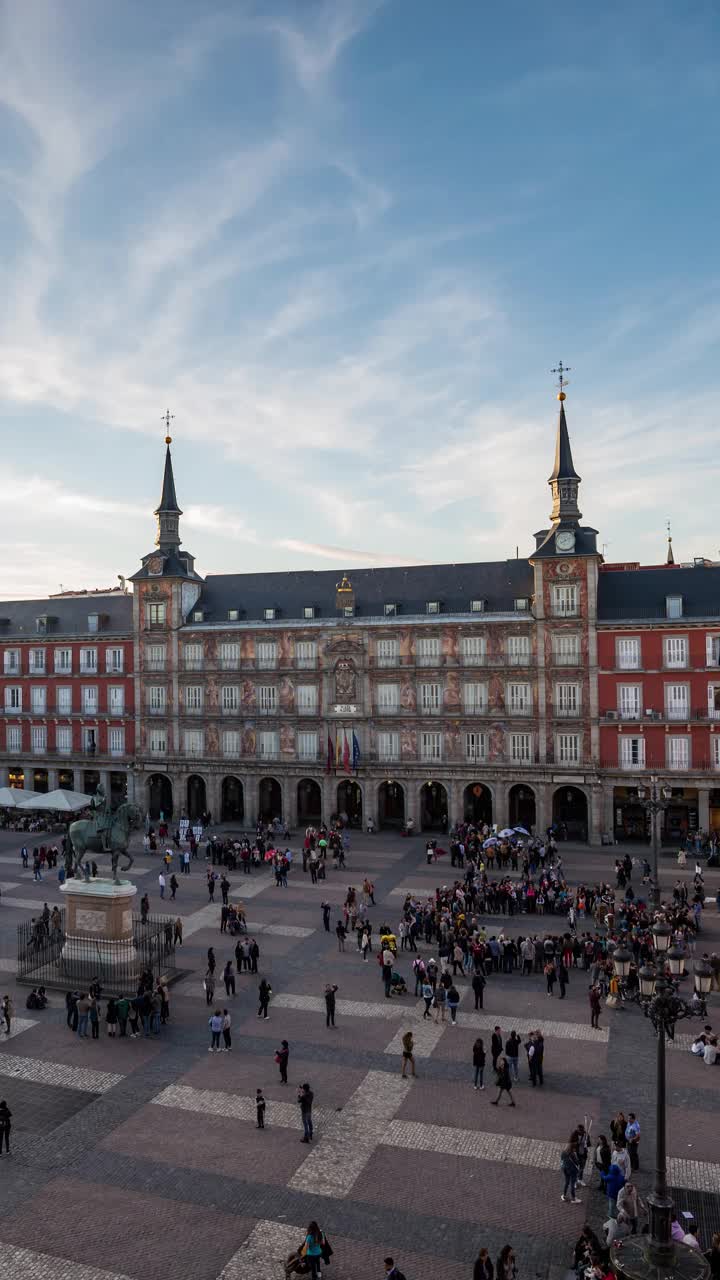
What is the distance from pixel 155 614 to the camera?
209ft

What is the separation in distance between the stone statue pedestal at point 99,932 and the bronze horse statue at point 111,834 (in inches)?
34.2

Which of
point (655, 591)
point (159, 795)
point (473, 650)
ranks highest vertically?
point (655, 591)

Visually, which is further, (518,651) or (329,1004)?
(518,651)

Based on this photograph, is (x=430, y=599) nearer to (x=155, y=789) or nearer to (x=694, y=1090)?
(x=155, y=789)

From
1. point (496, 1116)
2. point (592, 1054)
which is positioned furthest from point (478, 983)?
point (496, 1116)

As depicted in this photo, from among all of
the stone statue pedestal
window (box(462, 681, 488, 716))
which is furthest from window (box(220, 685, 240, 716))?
the stone statue pedestal

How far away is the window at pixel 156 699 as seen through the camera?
63000mm

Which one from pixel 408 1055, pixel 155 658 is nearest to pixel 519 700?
pixel 155 658

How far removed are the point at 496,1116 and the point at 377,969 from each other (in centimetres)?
1072

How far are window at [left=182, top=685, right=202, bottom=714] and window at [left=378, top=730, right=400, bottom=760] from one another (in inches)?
529

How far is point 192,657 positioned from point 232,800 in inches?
424

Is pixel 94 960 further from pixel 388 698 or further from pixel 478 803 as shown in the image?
pixel 478 803

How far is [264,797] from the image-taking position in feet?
208

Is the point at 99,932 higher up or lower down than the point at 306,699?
lower down
